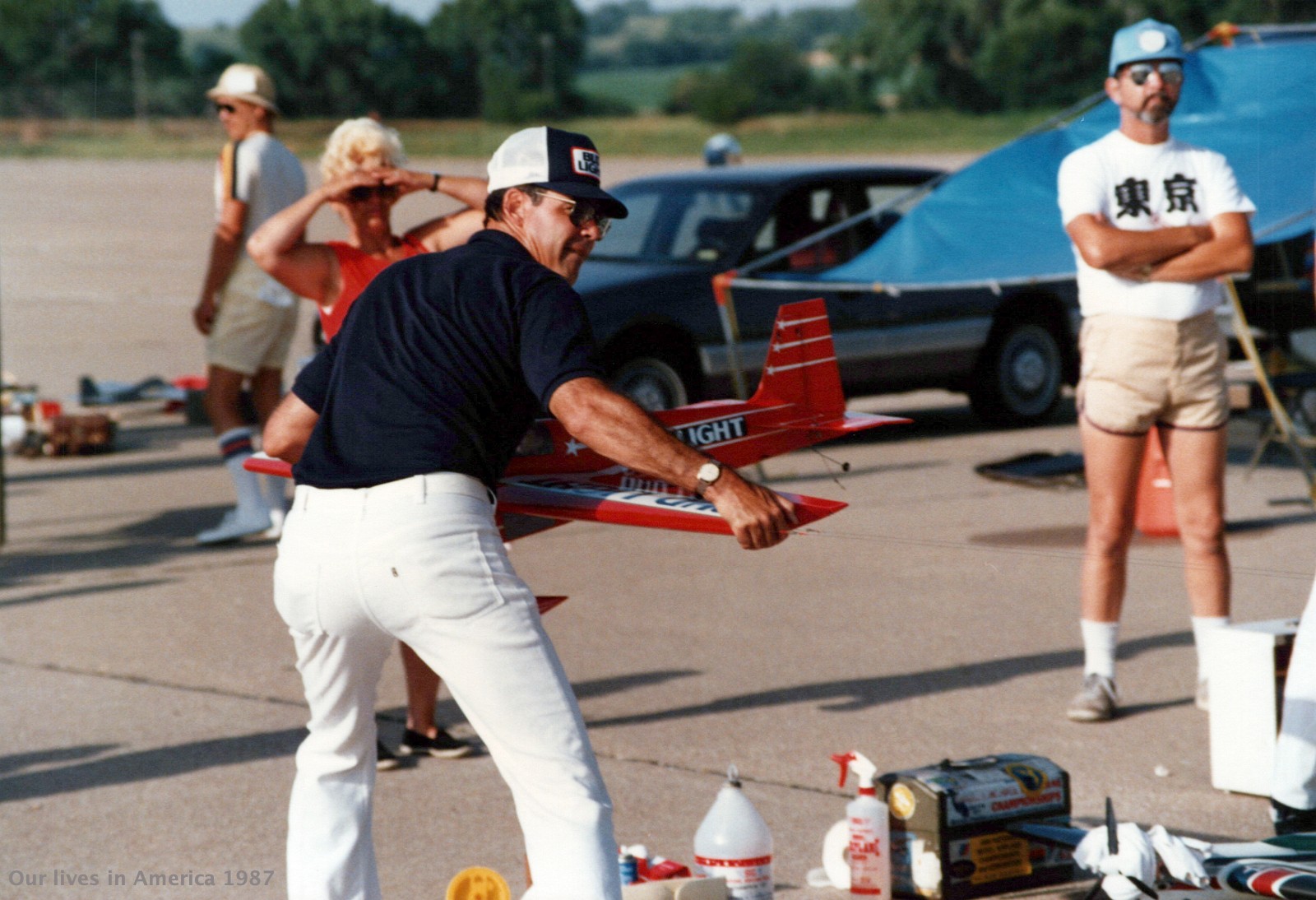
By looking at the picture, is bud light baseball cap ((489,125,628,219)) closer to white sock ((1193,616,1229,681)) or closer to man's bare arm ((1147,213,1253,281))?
man's bare arm ((1147,213,1253,281))

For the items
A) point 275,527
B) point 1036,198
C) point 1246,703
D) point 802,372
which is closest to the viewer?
point 802,372

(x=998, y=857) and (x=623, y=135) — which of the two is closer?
(x=998, y=857)

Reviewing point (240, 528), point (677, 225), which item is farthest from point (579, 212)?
point (677, 225)

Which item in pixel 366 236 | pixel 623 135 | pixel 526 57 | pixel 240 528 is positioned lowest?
pixel 240 528

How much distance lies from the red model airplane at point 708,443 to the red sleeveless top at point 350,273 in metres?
0.96

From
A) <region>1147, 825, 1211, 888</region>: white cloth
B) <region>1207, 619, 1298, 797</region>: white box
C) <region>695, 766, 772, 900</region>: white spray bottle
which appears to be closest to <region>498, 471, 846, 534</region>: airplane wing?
<region>695, 766, 772, 900</region>: white spray bottle

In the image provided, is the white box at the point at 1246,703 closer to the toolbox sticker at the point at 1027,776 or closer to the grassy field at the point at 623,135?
the toolbox sticker at the point at 1027,776

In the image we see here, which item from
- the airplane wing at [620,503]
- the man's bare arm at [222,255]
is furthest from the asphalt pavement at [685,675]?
the man's bare arm at [222,255]

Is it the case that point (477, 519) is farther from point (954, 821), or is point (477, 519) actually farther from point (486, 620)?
point (954, 821)

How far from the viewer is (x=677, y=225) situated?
9812mm

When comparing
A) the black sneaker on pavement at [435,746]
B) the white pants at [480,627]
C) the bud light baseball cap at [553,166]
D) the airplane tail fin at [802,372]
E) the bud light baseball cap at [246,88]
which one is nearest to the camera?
the white pants at [480,627]

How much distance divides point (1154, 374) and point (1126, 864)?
6.69ft

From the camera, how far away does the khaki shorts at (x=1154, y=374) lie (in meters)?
5.05

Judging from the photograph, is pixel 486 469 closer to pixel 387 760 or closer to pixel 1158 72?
pixel 387 760
